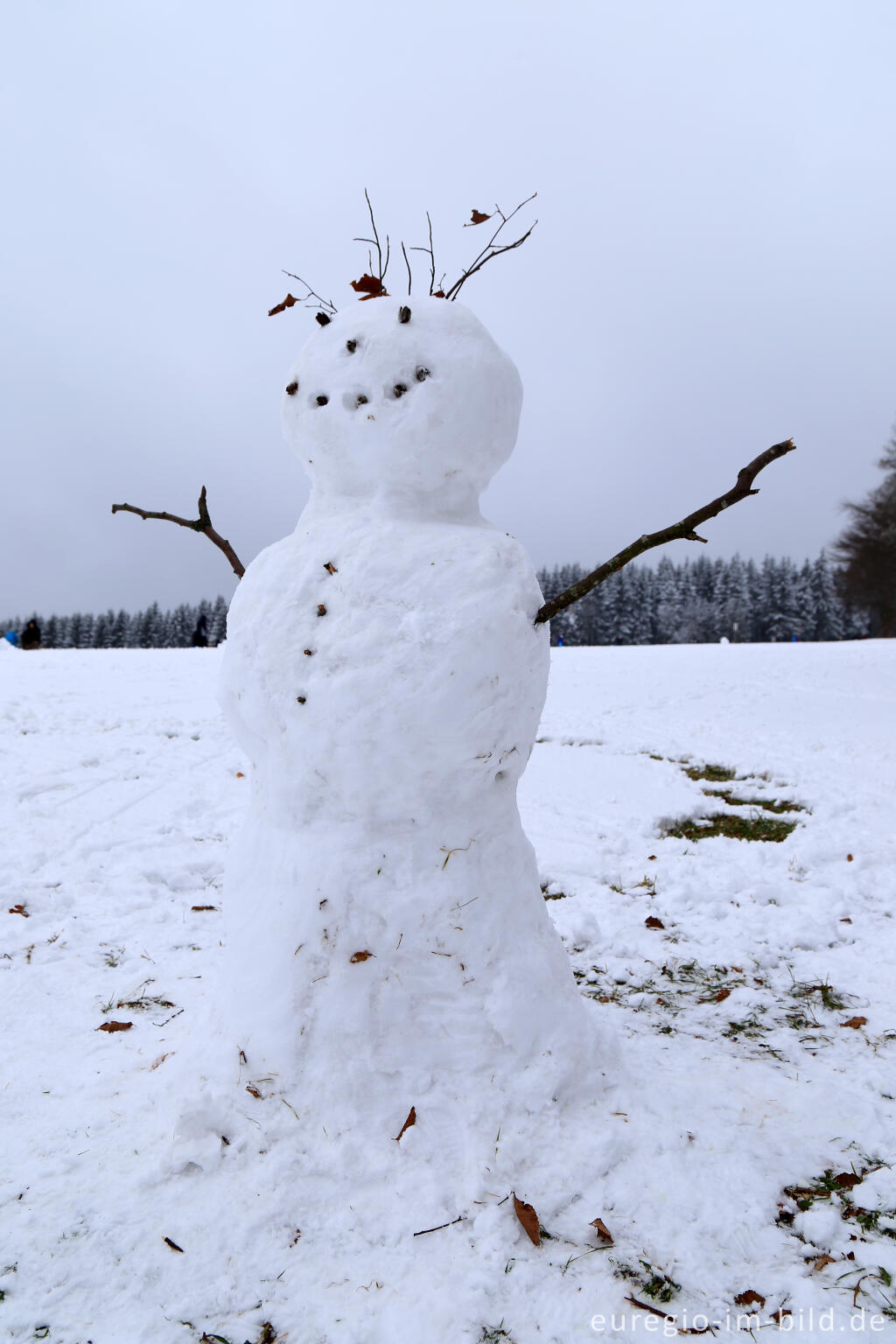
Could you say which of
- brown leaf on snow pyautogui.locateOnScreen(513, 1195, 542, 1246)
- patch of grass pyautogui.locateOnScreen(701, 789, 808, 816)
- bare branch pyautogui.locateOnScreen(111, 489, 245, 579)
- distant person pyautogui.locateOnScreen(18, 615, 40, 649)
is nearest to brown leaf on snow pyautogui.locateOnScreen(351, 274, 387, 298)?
bare branch pyautogui.locateOnScreen(111, 489, 245, 579)

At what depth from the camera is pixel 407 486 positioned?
8.71ft

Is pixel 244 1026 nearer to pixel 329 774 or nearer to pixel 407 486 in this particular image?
pixel 329 774

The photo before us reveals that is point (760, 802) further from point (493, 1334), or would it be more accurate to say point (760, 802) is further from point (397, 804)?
point (493, 1334)

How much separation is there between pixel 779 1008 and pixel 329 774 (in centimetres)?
244

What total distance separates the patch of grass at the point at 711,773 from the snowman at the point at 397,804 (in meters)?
5.92

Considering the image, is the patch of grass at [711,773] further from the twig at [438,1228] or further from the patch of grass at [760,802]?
the twig at [438,1228]

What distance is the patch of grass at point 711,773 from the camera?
8.11 m

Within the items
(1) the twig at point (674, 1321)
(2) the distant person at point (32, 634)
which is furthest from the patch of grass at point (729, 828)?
(2) the distant person at point (32, 634)

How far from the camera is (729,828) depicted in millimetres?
6312

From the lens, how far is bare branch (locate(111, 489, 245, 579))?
304 centimetres

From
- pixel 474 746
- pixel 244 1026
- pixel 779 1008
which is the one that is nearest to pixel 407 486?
pixel 474 746

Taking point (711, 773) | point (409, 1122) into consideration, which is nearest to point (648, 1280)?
point (409, 1122)

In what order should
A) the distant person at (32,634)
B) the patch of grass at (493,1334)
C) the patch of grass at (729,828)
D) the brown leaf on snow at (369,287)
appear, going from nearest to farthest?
the patch of grass at (493,1334) < the brown leaf on snow at (369,287) < the patch of grass at (729,828) < the distant person at (32,634)

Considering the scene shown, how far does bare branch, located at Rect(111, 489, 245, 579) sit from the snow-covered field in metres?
1.83
